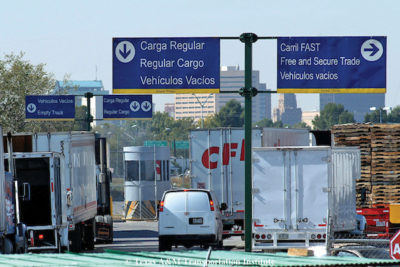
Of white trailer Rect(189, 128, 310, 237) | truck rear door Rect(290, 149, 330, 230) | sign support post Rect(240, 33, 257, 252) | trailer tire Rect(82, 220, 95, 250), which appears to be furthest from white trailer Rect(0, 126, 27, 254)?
white trailer Rect(189, 128, 310, 237)

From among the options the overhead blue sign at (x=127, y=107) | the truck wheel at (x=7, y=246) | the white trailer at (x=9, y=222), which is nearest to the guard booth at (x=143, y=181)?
the overhead blue sign at (x=127, y=107)

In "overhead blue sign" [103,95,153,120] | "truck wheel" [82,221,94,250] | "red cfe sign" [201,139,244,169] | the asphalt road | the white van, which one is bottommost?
the asphalt road

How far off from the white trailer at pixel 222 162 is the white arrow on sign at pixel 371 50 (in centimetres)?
735

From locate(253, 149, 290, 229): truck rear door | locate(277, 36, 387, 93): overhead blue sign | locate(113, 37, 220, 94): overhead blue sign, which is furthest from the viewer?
locate(253, 149, 290, 229): truck rear door

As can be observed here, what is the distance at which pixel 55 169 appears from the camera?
26.2 metres

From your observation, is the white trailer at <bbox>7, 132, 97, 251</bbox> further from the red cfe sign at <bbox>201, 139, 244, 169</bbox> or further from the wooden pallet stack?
the wooden pallet stack

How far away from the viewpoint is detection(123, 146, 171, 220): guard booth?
56406mm

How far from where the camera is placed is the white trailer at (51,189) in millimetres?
26141

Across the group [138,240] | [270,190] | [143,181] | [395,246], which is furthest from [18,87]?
[395,246]

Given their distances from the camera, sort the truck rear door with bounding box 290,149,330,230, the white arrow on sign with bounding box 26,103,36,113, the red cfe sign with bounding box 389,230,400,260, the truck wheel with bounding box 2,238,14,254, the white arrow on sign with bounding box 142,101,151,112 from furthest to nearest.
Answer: the white arrow on sign with bounding box 142,101,151,112, the white arrow on sign with bounding box 26,103,36,113, the truck rear door with bounding box 290,149,330,230, the truck wheel with bounding box 2,238,14,254, the red cfe sign with bounding box 389,230,400,260

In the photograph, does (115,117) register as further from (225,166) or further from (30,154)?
(30,154)

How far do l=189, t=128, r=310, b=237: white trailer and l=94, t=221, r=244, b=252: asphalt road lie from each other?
5.93 feet

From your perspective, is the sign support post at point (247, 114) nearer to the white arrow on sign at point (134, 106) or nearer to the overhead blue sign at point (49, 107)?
the white arrow on sign at point (134, 106)

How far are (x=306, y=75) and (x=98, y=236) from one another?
1420 cm
